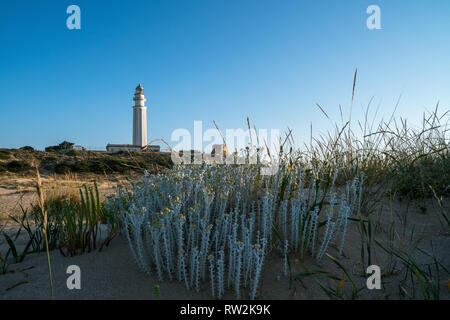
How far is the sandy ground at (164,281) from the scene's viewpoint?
168 cm

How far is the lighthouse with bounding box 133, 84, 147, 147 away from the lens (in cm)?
3472

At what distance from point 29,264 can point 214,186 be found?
168 centimetres

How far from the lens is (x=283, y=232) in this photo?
2400 millimetres

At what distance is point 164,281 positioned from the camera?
184 cm

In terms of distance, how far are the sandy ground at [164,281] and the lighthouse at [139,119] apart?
33103mm

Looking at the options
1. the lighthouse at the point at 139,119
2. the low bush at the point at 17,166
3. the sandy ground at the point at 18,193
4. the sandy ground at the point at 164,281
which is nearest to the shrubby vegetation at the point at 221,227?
the sandy ground at the point at 164,281

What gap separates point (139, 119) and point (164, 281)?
1402 inches

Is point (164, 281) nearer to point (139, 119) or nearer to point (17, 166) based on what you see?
point (17, 166)

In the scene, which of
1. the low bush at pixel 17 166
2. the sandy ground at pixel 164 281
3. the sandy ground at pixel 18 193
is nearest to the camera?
the sandy ground at pixel 164 281

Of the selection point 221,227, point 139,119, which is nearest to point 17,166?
point 221,227

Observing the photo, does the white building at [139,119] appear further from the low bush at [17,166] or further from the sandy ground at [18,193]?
the sandy ground at [18,193]

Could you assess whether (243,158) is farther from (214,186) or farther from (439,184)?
(439,184)

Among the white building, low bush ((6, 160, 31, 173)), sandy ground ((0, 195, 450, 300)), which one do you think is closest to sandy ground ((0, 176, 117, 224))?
sandy ground ((0, 195, 450, 300))
